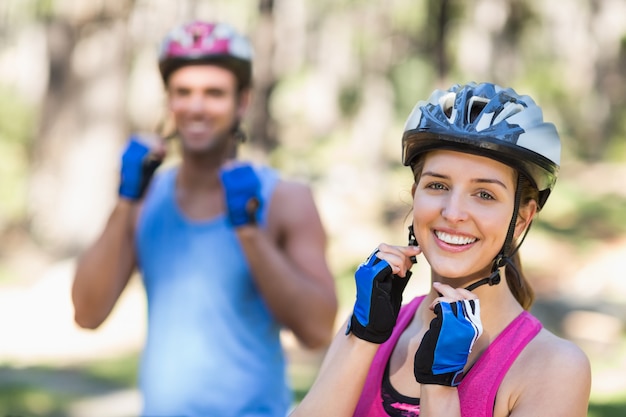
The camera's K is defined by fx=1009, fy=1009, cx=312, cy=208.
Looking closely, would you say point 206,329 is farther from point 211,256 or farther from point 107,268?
point 107,268

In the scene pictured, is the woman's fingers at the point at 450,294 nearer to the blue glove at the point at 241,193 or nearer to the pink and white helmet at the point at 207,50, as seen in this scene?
the blue glove at the point at 241,193

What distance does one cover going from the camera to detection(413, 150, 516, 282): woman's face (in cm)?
296

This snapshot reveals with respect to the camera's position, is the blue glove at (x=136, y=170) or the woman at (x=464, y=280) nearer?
the woman at (x=464, y=280)

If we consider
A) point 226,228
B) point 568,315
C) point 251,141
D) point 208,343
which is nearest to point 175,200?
point 226,228

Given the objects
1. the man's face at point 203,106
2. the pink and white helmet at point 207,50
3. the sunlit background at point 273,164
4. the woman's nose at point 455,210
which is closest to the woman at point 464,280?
the woman's nose at point 455,210

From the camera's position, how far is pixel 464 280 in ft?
10.2

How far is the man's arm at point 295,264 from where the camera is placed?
456 centimetres

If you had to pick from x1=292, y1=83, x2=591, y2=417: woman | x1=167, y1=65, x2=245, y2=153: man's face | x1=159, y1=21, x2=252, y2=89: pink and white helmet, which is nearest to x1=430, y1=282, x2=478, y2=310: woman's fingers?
x1=292, y1=83, x2=591, y2=417: woman

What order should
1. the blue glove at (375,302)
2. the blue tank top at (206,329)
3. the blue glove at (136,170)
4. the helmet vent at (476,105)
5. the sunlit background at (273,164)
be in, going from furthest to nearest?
the sunlit background at (273,164)
the blue glove at (136,170)
the blue tank top at (206,329)
the helmet vent at (476,105)
the blue glove at (375,302)

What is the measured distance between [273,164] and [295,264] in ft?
73.5

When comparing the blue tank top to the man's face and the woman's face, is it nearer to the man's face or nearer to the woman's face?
the man's face

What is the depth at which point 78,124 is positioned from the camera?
53.0ft

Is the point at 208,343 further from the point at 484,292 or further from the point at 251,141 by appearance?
the point at 251,141

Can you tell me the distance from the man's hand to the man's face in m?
2.42
